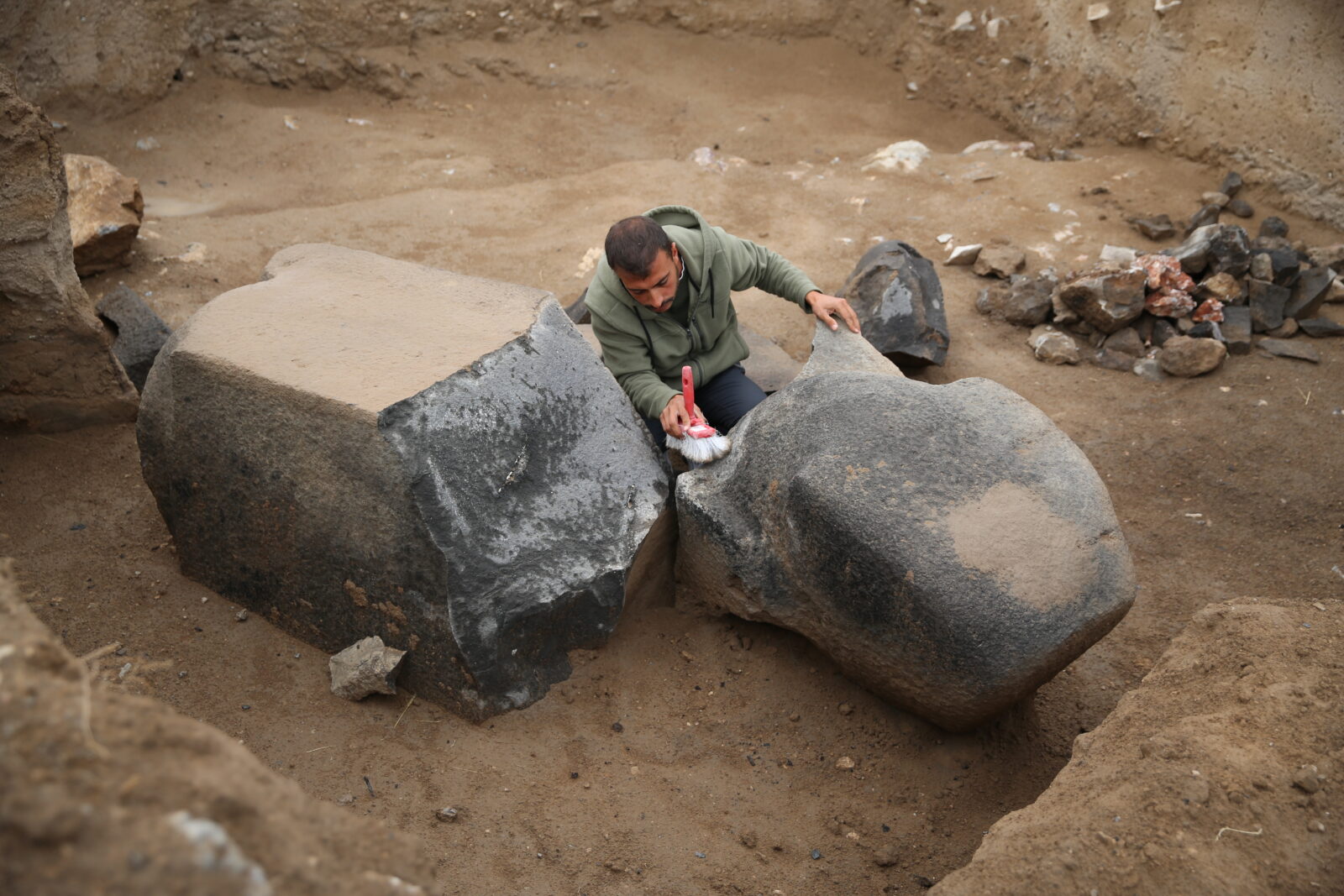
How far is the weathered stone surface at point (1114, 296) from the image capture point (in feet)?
12.9

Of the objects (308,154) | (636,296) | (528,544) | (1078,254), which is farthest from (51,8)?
(1078,254)

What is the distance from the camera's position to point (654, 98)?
Answer: 6309 millimetres

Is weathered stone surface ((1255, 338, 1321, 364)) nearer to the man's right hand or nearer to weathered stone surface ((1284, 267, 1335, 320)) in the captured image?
weathered stone surface ((1284, 267, 1335, 320))

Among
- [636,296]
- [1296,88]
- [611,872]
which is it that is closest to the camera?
[611,872]

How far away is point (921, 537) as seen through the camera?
6.95ft

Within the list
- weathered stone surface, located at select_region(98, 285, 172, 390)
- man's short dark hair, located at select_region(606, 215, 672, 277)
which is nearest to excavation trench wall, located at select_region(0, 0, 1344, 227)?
weathered stone surface, located at select_region(98, 285, 172, 390)

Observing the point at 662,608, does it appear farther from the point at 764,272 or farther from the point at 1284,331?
the point at 1284,331

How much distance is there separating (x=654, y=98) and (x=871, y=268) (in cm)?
289

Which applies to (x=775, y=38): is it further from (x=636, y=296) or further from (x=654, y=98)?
(x=636, y=296)

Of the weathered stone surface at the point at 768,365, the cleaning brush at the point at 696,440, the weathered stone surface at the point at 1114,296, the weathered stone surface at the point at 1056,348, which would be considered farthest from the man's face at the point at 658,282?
the weathered stone surface at the point at 1114,296

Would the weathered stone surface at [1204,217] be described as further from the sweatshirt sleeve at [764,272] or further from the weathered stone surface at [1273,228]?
the sweatshirt sleeve at [764,272]

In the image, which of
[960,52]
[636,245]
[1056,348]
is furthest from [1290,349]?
[960,52]

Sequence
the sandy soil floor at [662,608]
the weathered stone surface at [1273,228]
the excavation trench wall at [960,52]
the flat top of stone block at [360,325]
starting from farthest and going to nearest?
the excavation trench wall at [960,52] → the weathered stone surface at [1273,228] → the flat top of stone block at [360,325] → the sandy soil floor at [662,608]

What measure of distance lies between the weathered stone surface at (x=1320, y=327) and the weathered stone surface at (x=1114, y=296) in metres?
0.61
